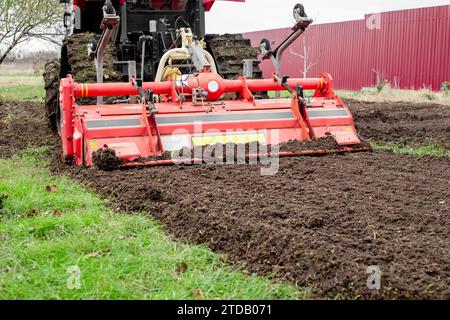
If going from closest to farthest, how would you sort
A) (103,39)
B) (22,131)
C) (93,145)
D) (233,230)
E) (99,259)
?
1. (99,259)
2. (233,230)
3. (93,145)
4. (103,39)
5. (22,131)

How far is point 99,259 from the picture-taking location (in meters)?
3.49

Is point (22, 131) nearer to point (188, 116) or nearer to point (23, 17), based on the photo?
point (188, 116)

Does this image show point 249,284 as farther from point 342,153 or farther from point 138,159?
point 342,153

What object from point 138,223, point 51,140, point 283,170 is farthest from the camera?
point 51,140

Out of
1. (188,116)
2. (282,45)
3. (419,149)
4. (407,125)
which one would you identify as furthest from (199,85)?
(407,125)

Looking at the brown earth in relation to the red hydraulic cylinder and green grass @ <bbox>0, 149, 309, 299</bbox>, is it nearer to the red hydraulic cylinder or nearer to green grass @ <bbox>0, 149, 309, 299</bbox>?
green grass @ <bbox>0, 149, 309, 299</bbox>

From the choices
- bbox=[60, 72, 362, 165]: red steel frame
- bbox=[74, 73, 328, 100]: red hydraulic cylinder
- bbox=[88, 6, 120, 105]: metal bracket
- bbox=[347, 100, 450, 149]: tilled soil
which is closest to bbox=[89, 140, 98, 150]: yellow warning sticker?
bbox=[60, 72, 362, 165]: red steel frame

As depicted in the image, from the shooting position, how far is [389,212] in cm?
425

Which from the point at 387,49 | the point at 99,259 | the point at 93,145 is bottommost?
the point at 99,259

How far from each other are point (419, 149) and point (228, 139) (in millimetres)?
2567

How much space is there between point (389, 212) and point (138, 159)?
262 cm

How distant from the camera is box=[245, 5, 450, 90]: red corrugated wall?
741 inches

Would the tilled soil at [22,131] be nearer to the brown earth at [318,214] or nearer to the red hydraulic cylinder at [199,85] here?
the red hydraulic cylinder at [199,85]
